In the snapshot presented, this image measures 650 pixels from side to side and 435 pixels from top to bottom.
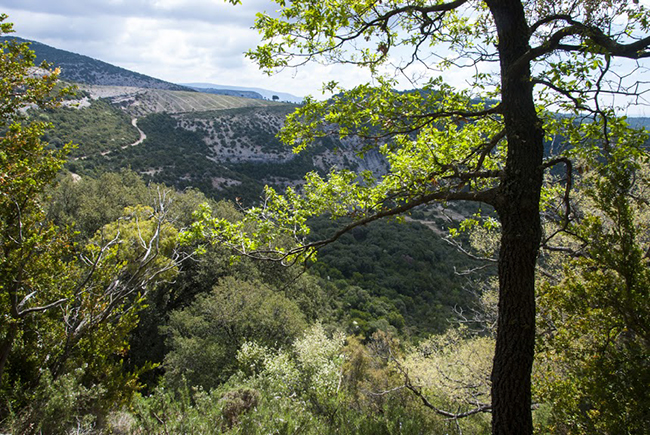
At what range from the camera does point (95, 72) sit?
144 meters

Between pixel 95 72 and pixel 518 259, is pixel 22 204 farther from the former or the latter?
pixel 95 72

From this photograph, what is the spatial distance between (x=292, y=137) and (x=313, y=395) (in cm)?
1259

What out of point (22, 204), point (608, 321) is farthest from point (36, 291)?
point (608, 321)

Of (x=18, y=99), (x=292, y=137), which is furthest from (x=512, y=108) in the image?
(x=18, y=99)

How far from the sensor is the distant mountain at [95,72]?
13700 centimetres

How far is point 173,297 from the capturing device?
76.3 ft

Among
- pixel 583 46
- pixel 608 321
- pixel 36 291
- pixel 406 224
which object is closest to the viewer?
pixel 583 46

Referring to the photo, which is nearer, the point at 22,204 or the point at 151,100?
the point at 22,204

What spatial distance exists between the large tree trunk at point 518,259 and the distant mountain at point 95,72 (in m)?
159

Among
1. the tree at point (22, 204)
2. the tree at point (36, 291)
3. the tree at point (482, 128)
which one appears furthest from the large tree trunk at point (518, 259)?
the tree at point (22, 204)

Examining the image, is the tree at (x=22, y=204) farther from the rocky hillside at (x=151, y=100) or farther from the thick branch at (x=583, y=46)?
the rocky hillside at (x=151, y=100)

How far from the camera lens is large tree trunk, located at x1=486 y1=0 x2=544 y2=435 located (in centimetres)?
310

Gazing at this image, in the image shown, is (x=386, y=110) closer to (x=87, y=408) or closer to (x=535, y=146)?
(x=535, y=146)

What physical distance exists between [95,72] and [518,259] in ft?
591
